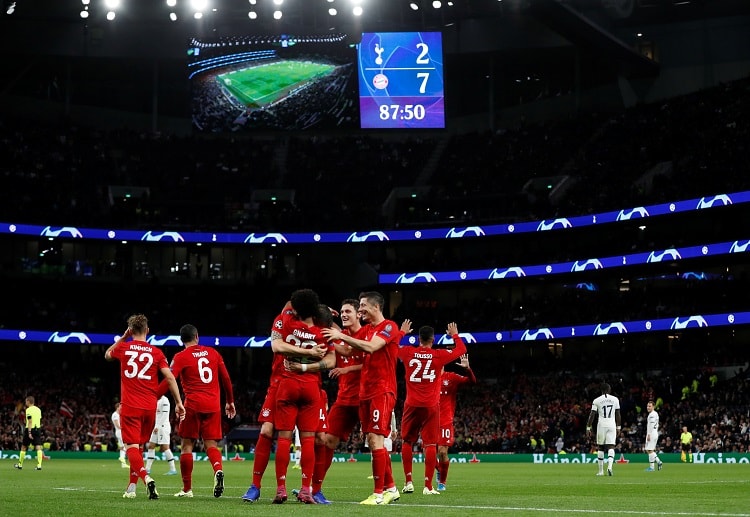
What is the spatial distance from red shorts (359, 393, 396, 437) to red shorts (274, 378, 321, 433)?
0.87 meters

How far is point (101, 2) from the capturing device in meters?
73.2

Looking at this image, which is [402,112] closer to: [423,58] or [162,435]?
[423,58]

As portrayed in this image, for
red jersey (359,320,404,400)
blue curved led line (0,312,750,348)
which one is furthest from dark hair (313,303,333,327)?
blue curved led line (0,312,750,348)

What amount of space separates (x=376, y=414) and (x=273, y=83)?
221 feet

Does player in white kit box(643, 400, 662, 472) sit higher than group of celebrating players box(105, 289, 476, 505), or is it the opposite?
group of celebrating players box(105, 289, 476, 505)

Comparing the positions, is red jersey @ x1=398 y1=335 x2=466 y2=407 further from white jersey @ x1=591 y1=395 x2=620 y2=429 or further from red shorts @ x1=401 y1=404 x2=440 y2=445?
white jersey @ x1=591 y1=395 x2=620 y2=429

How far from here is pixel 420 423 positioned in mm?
20109

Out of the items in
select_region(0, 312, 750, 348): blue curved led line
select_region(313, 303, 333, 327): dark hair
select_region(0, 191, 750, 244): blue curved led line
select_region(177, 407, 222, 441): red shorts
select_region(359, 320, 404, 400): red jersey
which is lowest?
select_region(177, 407, 222, 441): red shorts

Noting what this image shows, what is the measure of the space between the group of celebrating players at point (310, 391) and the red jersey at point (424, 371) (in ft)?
0.06

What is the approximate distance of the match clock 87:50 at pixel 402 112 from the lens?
7738 centimetres

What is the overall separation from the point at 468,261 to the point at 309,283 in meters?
11.7

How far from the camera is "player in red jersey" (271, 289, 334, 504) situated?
15227 millimetres

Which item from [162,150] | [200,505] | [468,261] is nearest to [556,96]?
[468,261]

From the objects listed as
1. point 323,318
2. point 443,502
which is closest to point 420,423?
point 443,502
